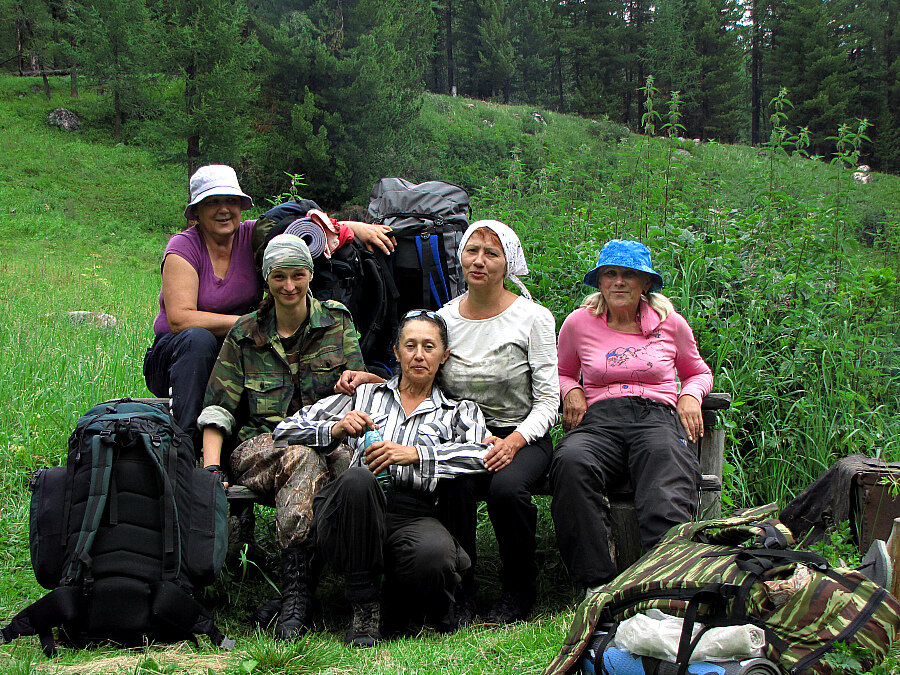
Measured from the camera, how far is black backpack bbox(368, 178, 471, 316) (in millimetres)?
4414

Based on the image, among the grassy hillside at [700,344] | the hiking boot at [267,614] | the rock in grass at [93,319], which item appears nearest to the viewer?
the grassy hillside at [700,344]

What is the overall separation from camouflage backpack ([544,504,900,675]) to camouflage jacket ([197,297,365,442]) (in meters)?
1.77

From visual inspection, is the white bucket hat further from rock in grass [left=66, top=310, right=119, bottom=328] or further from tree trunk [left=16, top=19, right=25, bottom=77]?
tree trunk [left=16, top=19, right=25, bottom=77]

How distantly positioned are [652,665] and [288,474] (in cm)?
176

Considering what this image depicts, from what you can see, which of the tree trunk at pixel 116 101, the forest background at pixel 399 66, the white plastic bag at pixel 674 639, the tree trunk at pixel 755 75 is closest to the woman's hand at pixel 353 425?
the white plastic bag at pixel 674 639

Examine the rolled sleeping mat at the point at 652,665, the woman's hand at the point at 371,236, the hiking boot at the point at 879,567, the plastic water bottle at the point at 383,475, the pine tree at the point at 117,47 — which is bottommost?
the rolled sleeping mat at the point at 652,665

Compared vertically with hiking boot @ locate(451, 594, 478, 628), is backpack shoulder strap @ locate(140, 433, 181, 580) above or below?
above

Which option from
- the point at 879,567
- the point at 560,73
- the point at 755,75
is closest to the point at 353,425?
the point at 879,567

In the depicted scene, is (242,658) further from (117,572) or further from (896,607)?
(896,607)

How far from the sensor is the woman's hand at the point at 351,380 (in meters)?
3.59

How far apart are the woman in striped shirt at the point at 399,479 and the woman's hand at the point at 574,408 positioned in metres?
0.53

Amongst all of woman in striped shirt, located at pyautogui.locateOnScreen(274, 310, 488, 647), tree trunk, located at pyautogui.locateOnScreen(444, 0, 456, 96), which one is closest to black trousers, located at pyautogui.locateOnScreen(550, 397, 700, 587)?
woman in striped shirt, located at pyautogui.locateOnScreen(274, 310, 488, 647)

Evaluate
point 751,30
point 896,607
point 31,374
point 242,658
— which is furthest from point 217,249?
point 751,30

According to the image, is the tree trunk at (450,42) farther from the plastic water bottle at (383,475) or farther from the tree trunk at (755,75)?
the plastic water bottle at (383,475)
